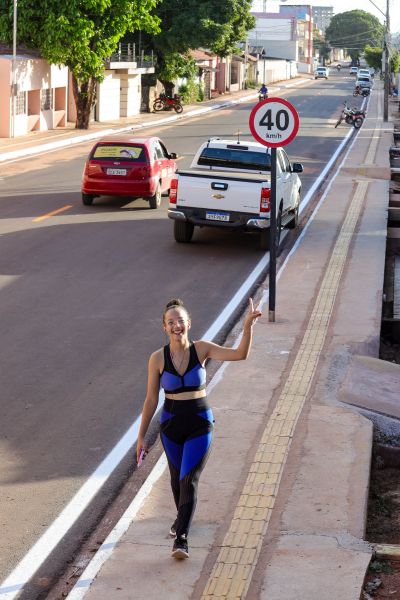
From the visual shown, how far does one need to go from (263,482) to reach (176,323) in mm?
2166

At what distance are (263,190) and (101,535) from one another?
11.8 meters

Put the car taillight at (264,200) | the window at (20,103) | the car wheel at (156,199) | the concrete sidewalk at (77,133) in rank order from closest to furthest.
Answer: the car taillight at (264,200), the car wheel at (156,199), the concrete sidewalk at (77,133), the window at (20,103)

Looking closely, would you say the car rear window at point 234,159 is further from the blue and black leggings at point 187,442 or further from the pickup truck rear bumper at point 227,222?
the blue and black leggings at point 187,442

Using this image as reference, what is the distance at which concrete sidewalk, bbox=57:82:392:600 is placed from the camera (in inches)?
268

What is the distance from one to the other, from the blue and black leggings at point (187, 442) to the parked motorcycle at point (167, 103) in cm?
6145

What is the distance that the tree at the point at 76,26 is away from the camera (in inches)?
1842

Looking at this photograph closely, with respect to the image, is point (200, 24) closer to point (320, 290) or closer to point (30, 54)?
point (30, 54)

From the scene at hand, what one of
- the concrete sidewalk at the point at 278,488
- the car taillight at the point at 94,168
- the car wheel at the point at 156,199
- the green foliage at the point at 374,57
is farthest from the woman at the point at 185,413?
the green foliage at the point at 374,57

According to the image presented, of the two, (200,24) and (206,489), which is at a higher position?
(200,24)

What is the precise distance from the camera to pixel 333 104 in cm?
8494

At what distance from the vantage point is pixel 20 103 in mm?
48000

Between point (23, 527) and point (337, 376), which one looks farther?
point (337, 376)

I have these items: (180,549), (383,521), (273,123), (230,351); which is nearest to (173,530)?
(180,549)

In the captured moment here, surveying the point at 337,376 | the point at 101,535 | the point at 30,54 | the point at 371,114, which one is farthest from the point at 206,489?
the point at 371,114
